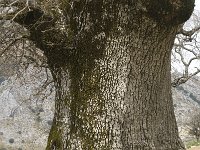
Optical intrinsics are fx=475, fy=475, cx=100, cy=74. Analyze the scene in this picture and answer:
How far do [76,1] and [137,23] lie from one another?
89 cm

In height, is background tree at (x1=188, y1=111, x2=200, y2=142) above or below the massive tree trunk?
above

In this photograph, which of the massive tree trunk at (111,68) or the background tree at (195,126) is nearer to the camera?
the massive tree trunk at (111,68)

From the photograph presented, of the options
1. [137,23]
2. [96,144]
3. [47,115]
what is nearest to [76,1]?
[137,23]

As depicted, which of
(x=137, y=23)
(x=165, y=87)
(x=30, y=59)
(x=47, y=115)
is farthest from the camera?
(x=47, y=115)

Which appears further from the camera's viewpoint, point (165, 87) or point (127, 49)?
point (165, 87)

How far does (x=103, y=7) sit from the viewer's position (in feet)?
20.3

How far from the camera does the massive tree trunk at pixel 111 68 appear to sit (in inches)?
242

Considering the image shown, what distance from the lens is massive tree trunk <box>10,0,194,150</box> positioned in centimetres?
614

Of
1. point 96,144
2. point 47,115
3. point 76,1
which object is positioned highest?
point 47,115

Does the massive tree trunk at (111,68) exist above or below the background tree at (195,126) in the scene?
below

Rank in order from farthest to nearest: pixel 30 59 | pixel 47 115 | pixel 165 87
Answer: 1. pixel 47 115
2. pixel 30 59
3. pixel 165 87

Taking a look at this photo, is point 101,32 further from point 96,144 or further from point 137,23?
point 96,144

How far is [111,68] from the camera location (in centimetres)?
628

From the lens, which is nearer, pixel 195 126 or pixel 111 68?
pixel 111 68
